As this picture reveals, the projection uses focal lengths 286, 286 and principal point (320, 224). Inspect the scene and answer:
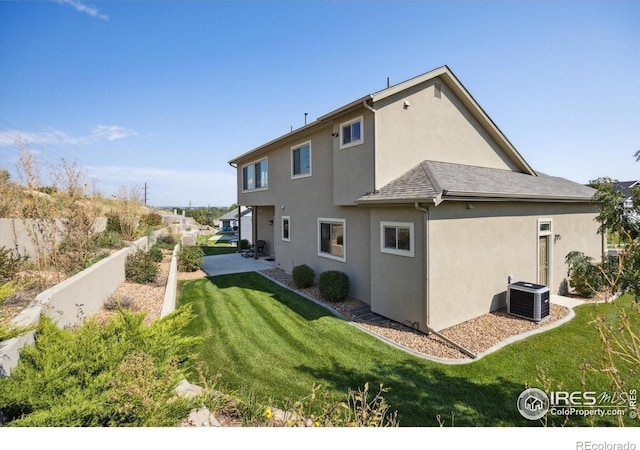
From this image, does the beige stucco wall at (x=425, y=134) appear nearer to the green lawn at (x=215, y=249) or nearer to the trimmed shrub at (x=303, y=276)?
the trimmed shrub at (x=303, y=276)

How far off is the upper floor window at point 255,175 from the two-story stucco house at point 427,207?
3722 mm

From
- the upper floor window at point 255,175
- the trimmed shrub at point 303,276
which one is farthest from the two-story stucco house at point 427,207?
the upper floor window at point 255,175

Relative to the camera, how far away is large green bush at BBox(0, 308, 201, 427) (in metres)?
2.77

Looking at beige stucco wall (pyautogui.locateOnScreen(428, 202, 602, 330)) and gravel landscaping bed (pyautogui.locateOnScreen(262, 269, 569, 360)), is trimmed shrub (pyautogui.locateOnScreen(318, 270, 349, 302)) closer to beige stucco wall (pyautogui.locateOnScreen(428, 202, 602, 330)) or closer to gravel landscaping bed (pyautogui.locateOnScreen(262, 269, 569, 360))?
gravel landscaping bed (pyautogui.locateOnScreen(262, 269, 569, 360))

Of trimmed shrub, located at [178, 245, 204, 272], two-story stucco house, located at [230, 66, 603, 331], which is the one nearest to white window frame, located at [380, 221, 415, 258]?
two-story stucco house, located at [230, 66, 603, 331]

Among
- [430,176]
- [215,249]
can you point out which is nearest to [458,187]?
[430,176]

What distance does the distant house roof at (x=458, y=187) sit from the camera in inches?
299

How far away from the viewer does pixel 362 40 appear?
29.4 feet

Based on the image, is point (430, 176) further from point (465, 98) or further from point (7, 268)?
point (7, 268)

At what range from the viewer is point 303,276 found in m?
12.0
